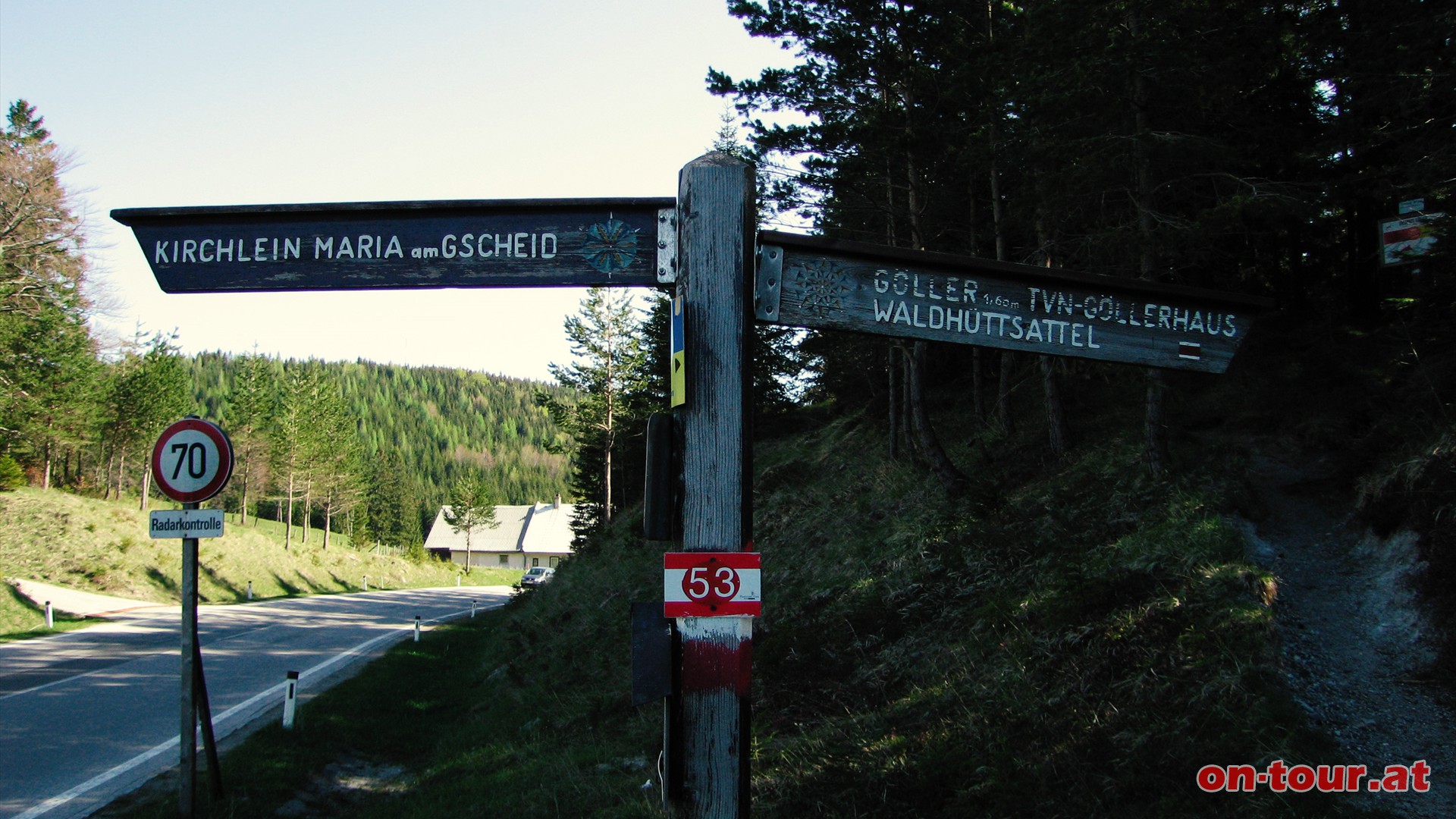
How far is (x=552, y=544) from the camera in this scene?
342ft

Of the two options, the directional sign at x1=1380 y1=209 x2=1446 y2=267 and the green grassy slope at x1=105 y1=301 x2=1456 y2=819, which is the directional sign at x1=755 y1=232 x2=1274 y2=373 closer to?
the green grassy slope at x1=105 y1=301 x2=1456 y2=819

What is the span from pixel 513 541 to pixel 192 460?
335 feet

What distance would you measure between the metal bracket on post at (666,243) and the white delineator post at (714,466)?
0.10 meters

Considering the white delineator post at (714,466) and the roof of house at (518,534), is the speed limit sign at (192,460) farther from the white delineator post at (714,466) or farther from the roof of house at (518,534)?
the roof of house at (518,534)

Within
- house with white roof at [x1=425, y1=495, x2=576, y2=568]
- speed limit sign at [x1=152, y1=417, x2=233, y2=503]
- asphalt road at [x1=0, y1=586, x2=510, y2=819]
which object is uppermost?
speed limit sign at [x1=152, y1=417, x2=233, y2=503]

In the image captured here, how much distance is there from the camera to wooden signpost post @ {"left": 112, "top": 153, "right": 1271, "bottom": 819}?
301cm

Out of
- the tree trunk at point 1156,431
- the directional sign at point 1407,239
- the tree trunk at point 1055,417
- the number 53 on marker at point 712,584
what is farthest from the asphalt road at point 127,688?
the directional sign at point 1407,239

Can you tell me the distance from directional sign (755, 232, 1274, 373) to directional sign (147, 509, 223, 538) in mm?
5406

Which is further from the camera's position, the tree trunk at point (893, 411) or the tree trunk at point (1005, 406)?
the tree trunk at point (893, 411)

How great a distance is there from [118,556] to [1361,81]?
39.3 metres

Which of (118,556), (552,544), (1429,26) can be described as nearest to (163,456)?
→ (1429,26)

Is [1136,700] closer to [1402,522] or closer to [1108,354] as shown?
[1108,354]

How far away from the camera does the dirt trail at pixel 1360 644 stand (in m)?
5.12

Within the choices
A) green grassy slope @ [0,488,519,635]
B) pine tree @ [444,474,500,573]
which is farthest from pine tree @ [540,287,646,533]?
pine tree @ [444,474,500,573]
